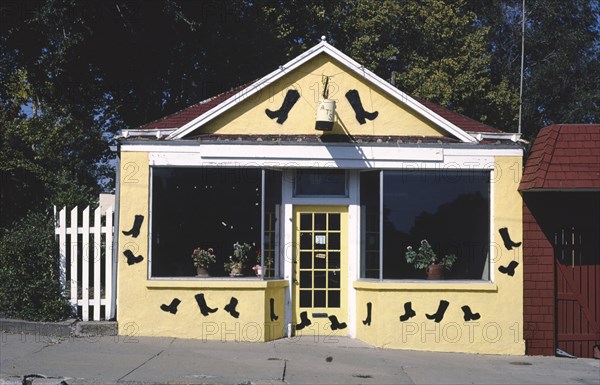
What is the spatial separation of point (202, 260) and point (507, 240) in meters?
4.94

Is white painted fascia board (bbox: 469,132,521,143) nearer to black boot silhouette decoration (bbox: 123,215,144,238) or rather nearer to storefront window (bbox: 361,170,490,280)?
storefront window (bbox: 361,170,490,280)

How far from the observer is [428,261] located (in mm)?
13914

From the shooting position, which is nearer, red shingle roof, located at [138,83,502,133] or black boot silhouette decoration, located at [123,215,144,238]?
black boot silhouette decoration, located at [123,215,144,238]

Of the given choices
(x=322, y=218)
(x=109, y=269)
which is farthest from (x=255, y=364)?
(x=109, y=269)

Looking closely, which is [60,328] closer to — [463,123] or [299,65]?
[299,65]

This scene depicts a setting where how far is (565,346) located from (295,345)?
4.41 m

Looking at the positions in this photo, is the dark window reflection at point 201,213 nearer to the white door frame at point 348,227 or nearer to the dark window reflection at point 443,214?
the white door frame at point 348,227

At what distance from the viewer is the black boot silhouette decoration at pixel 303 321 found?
14.2m

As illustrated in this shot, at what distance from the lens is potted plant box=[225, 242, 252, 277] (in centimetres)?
1385

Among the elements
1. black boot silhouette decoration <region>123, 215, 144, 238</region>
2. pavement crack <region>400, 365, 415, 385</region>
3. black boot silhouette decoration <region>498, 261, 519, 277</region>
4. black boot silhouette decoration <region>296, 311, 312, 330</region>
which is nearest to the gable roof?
black boot silhouette decoration <region>123, 215, 144, 238</region>

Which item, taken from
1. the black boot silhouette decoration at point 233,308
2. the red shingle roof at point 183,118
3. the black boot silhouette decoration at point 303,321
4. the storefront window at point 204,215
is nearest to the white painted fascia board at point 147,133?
the red shingle roof at point 183,118

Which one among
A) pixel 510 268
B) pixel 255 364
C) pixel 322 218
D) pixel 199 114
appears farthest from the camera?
pixel 199 114

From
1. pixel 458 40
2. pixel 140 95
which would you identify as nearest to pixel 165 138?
pixel 140 95

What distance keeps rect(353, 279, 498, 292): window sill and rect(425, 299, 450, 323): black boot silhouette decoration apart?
22cm
